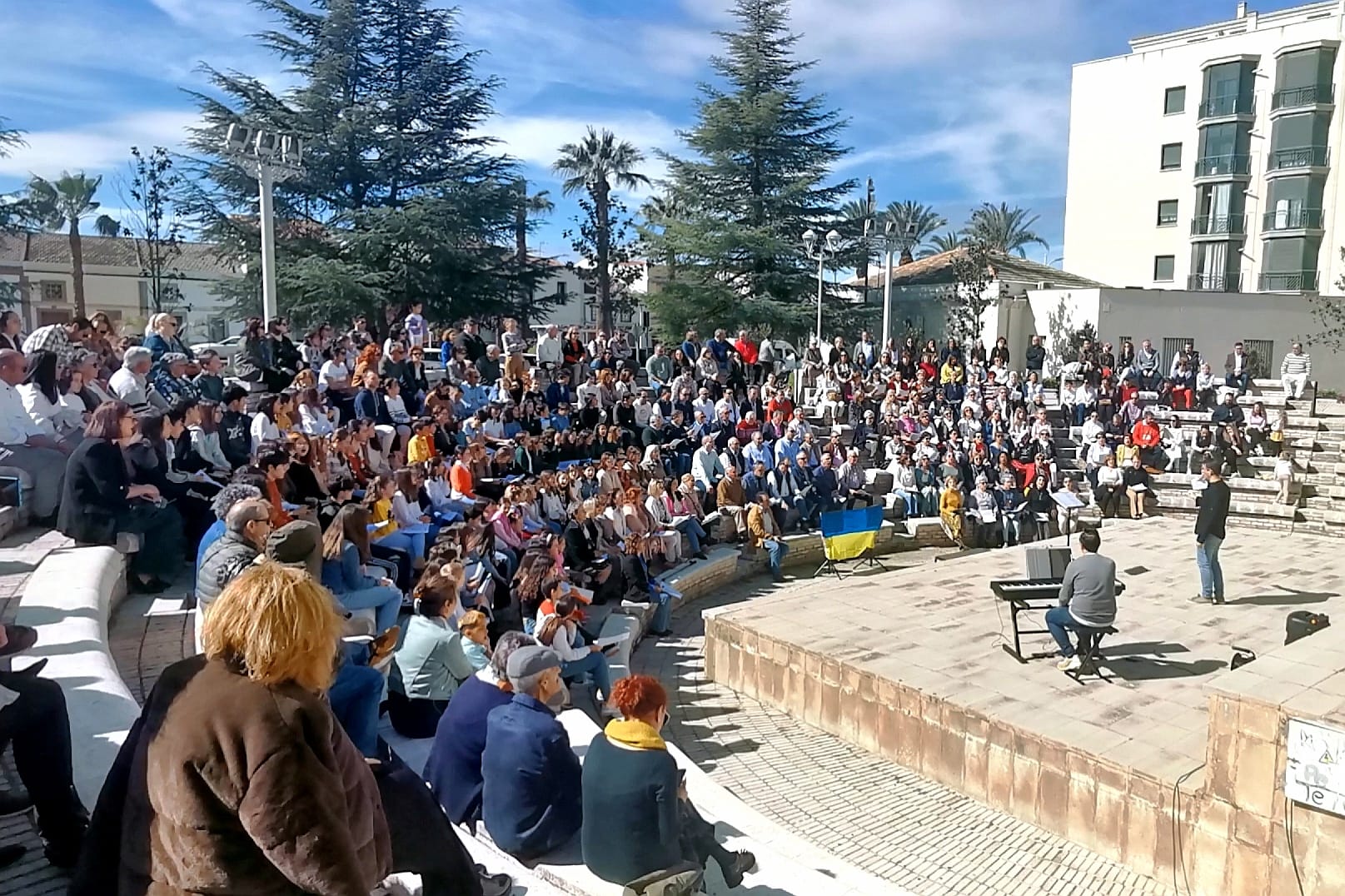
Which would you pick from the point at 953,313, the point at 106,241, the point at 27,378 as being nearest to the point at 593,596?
the point at 27,378

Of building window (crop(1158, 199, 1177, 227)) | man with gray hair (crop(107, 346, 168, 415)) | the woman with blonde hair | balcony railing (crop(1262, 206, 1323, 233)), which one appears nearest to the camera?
the woman with blonde hair

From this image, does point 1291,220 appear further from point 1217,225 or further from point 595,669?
point 595,669

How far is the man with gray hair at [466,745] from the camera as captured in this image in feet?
13.6

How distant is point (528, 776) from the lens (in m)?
3.90

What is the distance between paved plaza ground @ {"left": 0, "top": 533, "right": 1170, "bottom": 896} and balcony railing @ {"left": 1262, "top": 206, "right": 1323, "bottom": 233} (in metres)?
35.5

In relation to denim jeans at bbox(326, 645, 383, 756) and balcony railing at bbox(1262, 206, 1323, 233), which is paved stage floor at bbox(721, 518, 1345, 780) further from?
balcony railing at bbox(1262, 206, 1323, 233)

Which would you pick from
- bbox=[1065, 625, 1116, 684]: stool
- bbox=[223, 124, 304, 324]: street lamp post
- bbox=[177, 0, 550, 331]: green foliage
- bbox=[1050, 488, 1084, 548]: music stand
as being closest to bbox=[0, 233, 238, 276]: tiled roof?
bbox=[177, 0, 550, 331]: green foliage

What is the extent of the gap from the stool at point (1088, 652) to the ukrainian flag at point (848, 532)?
19.6ft

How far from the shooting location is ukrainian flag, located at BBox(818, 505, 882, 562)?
14.2 metres

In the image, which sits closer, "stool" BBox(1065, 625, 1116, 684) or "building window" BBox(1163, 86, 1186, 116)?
"stool" BBox(1065, 625, 1116, 684)

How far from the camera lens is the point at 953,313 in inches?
1257

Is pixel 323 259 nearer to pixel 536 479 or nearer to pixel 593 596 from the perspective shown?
pixel 536 479

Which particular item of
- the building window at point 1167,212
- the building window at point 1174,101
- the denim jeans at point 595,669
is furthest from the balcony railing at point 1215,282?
the denim jeans at point 595,669

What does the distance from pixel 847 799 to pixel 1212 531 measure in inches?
244
